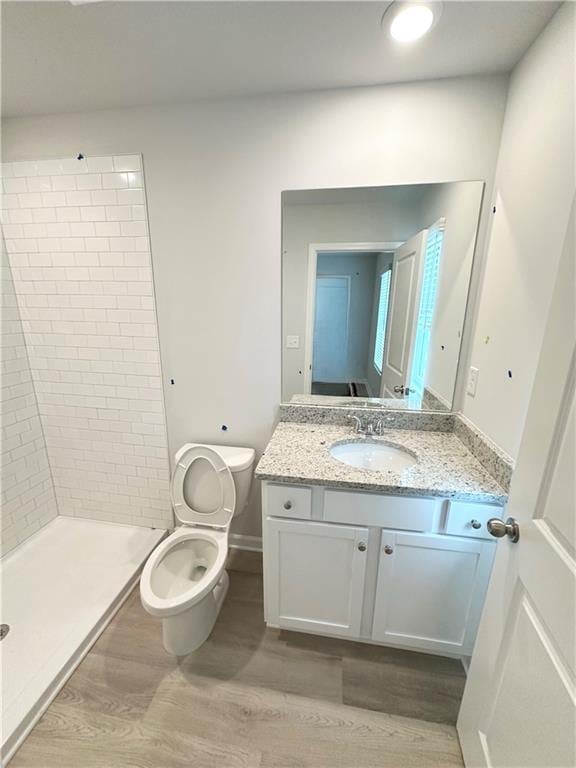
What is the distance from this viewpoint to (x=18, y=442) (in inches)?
73.0

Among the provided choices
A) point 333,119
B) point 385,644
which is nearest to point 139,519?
→ point 385,644

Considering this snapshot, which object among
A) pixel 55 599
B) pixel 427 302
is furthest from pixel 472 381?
pixel 55 599

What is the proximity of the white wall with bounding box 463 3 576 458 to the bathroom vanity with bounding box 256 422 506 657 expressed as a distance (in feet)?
0.95

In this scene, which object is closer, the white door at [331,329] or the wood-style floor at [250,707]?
the wood-style floor at [250,707]

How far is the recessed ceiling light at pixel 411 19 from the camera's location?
91cm

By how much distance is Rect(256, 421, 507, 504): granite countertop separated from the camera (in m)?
1.11

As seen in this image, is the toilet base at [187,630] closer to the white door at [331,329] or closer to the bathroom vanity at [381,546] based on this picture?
the bathroom vanity at [381,546]

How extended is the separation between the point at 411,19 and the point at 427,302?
98 centimetres

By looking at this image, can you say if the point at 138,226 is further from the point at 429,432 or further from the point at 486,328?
the point at 429,432

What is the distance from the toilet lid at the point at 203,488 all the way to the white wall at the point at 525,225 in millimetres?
1222

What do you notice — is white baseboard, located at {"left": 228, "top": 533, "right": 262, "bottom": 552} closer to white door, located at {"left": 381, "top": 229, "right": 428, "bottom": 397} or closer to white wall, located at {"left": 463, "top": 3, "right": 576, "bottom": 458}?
white door, located at {"left": 381, "top": 229, "right": 428, "bottom": 397}

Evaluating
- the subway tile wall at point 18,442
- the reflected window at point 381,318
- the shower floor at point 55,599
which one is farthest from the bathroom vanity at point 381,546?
the subway tile wall at point 18,442

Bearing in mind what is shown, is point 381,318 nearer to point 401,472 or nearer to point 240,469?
point 401,472

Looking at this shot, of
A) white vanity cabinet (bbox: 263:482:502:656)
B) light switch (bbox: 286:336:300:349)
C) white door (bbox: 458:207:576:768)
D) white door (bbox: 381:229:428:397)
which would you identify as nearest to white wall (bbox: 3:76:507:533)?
light switch (bbox: 286:336:300:349)
